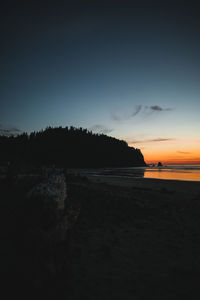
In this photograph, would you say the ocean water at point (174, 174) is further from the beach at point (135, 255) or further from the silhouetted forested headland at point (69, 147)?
the silhouetted forested headland at point (69, 147)

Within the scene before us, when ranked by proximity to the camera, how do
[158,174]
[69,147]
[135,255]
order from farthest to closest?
[69,147] < [158,174] < [135,255]

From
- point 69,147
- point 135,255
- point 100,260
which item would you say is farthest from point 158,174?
point 69,147

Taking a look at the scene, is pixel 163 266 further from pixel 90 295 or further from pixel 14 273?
pixel 14 273

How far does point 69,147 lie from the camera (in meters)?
93.7

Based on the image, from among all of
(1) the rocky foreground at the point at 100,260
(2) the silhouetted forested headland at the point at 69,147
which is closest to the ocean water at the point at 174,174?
(1) the rocky foreground at the point at 100,260

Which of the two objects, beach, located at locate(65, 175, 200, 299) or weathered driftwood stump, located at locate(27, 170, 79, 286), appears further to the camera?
beach, located at locate(65, 175, 200, 299)

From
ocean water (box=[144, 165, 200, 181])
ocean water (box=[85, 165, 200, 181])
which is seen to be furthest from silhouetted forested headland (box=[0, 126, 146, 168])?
ocean water (box=[144, 165, 200, 181])

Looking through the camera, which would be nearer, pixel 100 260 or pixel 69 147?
pixel 100 260

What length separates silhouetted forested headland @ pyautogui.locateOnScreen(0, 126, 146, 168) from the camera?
284ft


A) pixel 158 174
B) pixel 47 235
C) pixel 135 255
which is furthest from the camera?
pixel 158 174

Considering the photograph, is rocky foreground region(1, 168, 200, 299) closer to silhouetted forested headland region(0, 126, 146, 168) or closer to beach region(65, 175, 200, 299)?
beach region(65, 175, 200, 299)

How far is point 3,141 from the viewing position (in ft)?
257

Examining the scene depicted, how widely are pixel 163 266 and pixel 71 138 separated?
3796 inches

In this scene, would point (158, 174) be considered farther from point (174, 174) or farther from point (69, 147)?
point (69, 147)
